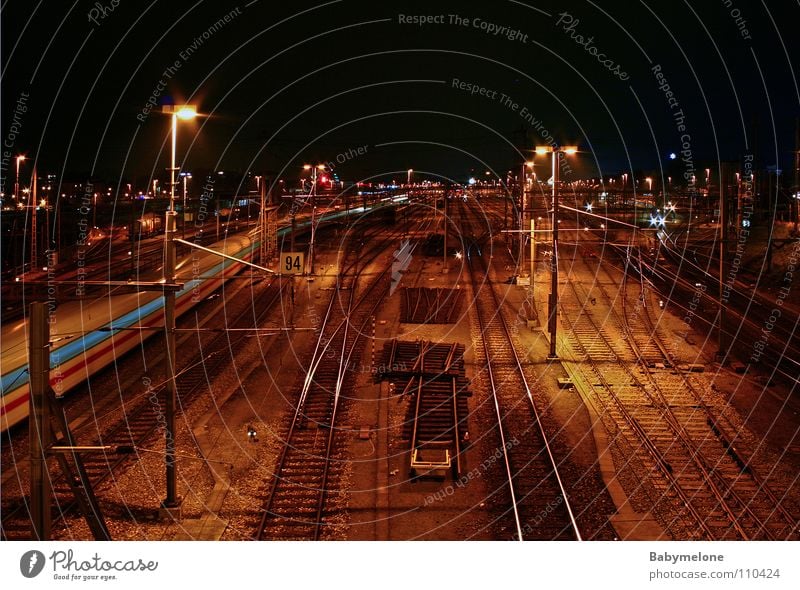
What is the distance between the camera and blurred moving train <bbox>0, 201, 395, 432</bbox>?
32.8ft

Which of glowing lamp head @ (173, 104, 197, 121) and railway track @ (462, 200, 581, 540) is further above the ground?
glowing lamp head @ (173, 104, 197, 121)

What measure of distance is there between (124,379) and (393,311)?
309 inches

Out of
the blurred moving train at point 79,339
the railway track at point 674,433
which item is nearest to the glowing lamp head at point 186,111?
the blurred moving train at point 79,339

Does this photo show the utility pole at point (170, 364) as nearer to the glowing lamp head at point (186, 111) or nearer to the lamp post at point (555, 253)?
the glowing lamp head at point (186, 111)

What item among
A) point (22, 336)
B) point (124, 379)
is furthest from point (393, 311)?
point (22, 336)

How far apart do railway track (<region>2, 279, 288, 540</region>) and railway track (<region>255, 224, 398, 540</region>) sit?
1.64 metres

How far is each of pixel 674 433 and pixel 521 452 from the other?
90.7 inches

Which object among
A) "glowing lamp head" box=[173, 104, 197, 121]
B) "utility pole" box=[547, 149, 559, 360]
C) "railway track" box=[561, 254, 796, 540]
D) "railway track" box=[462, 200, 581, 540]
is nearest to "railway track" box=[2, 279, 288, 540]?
"glowing lamp head" box=[173, 104, 197, 121]

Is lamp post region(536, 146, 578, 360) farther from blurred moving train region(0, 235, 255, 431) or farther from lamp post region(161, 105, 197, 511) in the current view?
lamp post region(161, 105, 197, 511)

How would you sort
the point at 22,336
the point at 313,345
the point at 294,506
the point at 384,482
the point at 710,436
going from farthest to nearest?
the point at 313,345
the point at 22,336
the point at 710,436
the point at 384,482
the point at 294,506

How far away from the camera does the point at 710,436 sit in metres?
10.7

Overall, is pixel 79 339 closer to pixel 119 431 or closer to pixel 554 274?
pixel 119 431
